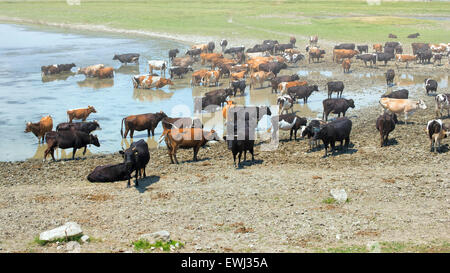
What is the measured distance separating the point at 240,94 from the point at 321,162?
12.0m

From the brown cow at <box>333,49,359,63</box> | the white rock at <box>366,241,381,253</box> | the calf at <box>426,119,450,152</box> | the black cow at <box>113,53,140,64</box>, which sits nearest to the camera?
the white rock at <box>366,241,381,253</box>

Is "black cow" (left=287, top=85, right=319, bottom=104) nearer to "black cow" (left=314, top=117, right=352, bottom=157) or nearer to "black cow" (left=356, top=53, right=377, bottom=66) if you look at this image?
"black cow" (left=314, top=117, right=352, bottom=157)

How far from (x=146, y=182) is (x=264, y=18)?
174ft

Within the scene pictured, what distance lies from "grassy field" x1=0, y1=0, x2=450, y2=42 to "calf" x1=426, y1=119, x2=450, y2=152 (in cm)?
2963

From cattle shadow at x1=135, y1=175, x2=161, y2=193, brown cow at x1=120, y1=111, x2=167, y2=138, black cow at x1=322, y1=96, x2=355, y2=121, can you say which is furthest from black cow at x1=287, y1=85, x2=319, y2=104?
cattle shadow at x1=135, y1=175, x2=161, y2=193

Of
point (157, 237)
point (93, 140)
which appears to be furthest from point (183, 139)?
point (157, 237)

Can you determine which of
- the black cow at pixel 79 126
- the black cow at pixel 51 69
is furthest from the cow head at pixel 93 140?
the black cow at pixel 51 69

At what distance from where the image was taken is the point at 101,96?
2642 centimetres

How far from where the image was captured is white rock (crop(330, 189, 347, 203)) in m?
11.5

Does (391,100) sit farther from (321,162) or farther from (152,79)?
(152,79)

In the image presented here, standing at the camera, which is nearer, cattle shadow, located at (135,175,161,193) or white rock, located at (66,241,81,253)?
white rock, located at (66,241,81,253)

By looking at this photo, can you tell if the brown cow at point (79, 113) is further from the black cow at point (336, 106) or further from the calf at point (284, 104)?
the black cow at point (336, 106)

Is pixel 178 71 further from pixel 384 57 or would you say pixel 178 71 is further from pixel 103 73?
pixel 384 57

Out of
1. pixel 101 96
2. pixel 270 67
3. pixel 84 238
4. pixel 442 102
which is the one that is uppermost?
pixel 442 102
